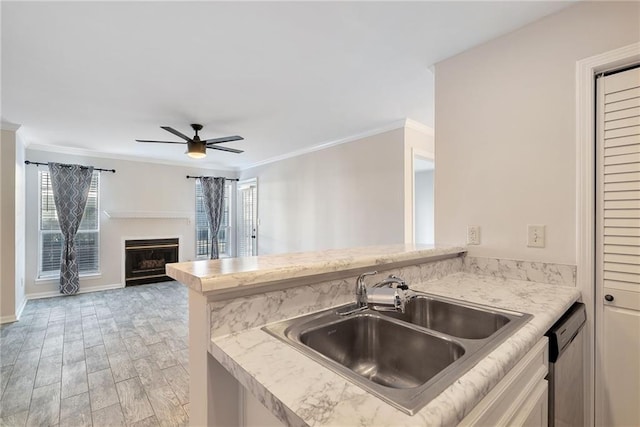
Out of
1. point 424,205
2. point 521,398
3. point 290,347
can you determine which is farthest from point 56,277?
point 424,205

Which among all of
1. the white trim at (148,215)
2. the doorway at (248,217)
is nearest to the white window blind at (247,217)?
the doorway at (248,217)

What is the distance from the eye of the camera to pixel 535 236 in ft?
5.56

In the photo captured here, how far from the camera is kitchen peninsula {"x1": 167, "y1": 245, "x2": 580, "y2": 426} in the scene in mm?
647

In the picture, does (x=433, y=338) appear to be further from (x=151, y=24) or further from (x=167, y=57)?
(x=167, y=57)

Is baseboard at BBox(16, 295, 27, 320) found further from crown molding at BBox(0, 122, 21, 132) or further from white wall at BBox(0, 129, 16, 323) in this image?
crown molding at BBox(0, 122, 21, 132)

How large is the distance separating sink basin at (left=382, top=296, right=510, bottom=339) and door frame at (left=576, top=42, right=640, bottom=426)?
26.6 inches

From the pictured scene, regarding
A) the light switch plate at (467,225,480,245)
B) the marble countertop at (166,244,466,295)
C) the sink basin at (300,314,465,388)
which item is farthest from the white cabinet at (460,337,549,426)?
the light switch plate at (467,225,480,245)

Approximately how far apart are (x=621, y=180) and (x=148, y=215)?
6277 millimetres

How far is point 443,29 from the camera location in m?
1.80

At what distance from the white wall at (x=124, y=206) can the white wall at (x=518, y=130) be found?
5404mm

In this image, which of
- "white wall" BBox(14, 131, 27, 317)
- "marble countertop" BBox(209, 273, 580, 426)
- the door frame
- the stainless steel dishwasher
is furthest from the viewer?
"white wall" BBox(14, 131, 27, 317)

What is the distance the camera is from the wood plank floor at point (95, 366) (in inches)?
77.4

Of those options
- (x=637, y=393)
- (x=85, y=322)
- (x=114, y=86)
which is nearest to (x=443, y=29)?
(x=637, y=393)

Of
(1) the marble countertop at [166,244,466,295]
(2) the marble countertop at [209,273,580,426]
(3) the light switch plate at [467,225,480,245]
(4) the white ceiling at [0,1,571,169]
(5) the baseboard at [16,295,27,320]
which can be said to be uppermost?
(4) the white ceiling at [0,1,571,169]
